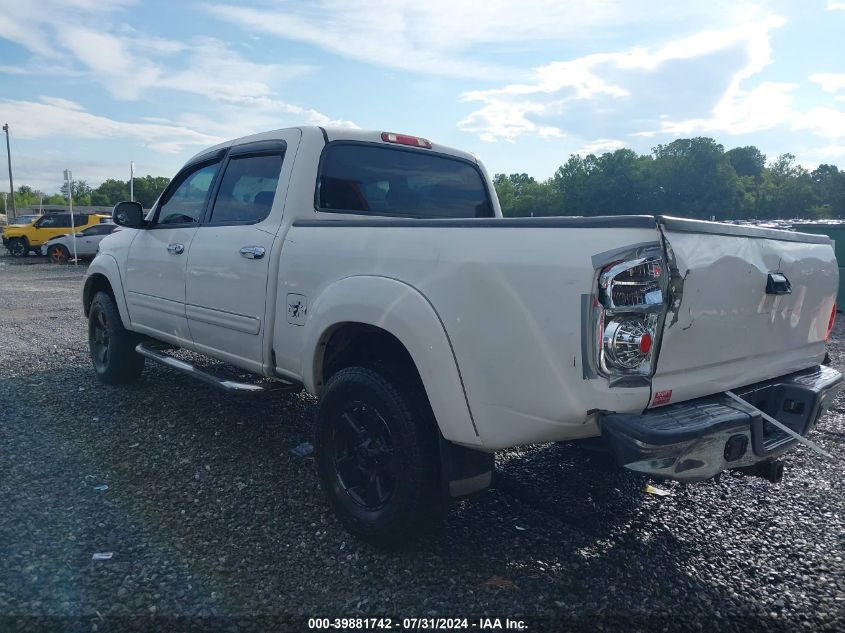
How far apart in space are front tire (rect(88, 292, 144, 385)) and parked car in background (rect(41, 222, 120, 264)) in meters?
20.4

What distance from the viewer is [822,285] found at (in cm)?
319

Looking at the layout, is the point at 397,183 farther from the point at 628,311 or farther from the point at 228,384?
the point at 628,311

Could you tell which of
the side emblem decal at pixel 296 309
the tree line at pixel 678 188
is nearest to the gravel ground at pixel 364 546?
the side emblem decal at pixel 296 309

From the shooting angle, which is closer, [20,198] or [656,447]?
[656,447]

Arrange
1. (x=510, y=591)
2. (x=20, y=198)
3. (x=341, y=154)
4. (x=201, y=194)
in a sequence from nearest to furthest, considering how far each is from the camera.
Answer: (x=510, y=591)
(x=341, y=154)
(x=201, y=194)
(x=20, y=198)

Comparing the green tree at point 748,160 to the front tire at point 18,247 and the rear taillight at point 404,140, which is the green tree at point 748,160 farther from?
the rear taillight at point 404,140

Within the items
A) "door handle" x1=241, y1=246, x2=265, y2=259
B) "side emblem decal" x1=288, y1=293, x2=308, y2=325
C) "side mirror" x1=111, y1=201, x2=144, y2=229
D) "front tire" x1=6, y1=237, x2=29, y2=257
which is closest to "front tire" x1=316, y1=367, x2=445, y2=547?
"side emblem decal" x1=288, y1=293, x2=308, y2=325

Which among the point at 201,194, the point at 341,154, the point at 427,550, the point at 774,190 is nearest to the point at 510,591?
the point at 427,550

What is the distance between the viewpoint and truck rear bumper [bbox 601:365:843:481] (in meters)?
2.24

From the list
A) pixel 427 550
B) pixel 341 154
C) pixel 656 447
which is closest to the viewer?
pixel 656 447

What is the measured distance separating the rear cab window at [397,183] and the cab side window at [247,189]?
34cm

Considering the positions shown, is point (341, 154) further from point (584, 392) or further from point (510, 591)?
point (510, 591)

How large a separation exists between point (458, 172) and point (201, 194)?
1.85 meters

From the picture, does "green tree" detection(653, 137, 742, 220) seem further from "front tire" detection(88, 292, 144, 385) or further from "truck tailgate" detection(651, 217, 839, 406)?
"truck tailgate" detection(651, 217, 839, 406)
